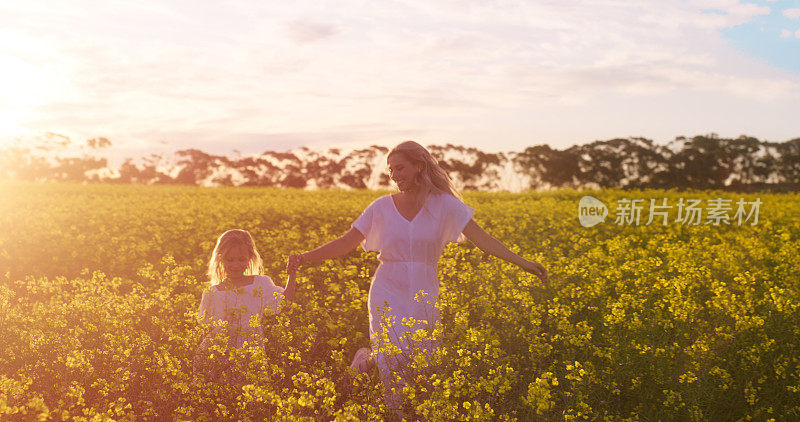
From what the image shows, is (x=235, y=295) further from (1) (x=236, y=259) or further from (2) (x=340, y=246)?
(2) (x=340, y=246)

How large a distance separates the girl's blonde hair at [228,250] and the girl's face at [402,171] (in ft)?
5.63

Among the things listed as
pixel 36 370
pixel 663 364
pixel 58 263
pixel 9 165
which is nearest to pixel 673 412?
pixel 663 364

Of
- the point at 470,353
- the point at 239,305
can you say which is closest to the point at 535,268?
the point at 470,353

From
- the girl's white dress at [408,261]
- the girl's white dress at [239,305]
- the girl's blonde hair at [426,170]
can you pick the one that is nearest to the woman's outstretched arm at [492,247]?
the girl's white dress at [408,261]

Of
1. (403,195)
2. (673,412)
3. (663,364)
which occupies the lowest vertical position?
(673,412)

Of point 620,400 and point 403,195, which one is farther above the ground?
point 403,195

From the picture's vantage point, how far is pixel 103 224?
1402 cm

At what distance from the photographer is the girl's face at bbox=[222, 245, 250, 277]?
5.76m

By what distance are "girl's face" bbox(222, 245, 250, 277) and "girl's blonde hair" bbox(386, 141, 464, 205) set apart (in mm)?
1716

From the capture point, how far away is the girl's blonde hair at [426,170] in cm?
470

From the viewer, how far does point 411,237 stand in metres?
4.82

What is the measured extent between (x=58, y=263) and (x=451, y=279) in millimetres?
7083

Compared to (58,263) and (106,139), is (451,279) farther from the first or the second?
(106,139)

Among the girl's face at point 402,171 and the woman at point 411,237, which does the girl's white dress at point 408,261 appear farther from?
the girl's face at point 402,171
